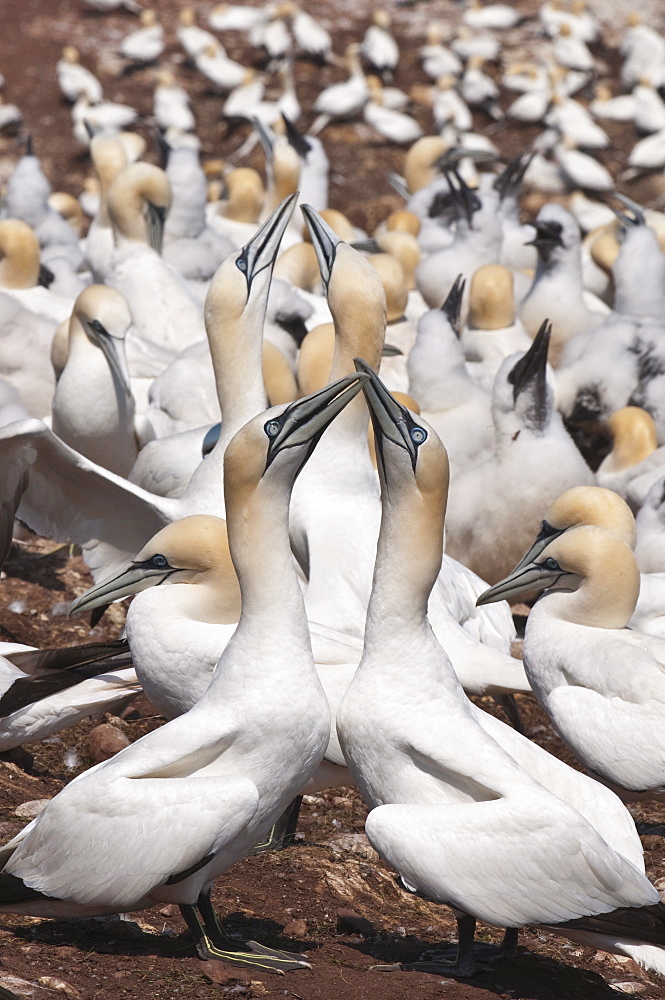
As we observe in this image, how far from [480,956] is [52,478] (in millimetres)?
2800

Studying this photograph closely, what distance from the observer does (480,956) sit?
3879 millimetres

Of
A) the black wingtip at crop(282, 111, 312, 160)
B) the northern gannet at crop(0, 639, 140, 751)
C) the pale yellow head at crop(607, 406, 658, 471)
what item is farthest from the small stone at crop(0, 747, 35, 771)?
the black wingtip at crop(282, 111, 312, 160)

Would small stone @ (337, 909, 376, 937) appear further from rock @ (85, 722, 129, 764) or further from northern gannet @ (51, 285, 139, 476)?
northern gannet @ (51, 285, 139, 476)

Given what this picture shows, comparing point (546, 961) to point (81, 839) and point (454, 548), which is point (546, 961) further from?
point (454, 548)

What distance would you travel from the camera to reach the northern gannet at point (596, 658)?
4.71 meters

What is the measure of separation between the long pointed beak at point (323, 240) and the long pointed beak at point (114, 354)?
1667 mm

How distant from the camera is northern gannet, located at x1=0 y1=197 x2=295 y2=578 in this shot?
572cm

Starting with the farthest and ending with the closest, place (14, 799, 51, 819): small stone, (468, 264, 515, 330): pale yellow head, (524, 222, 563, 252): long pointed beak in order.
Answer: (524, 222, 563, 252): long pointed beak
(468, 264, 515, 330): pale yellow head
(14, 799, 51, 819): small stone

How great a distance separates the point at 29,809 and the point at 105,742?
29.0 inches

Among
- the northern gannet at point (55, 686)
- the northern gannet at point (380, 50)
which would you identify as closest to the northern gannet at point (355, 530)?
the northern gannet at point (55, 686)

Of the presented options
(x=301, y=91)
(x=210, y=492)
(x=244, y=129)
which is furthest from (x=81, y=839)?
(x=301, y=91)

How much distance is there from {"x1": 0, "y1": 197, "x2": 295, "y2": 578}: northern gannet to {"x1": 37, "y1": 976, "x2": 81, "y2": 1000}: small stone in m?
2.55

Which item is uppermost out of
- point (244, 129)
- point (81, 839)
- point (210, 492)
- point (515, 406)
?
point (81, 839)

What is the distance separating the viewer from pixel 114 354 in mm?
7234
